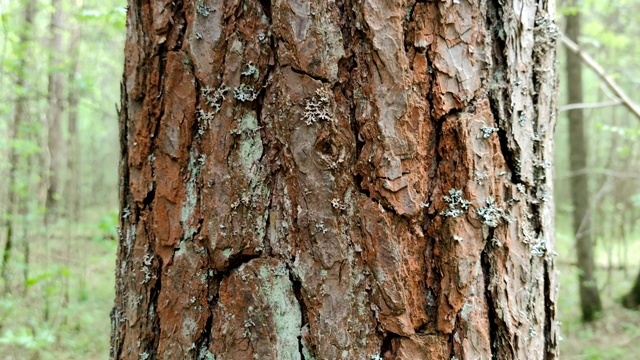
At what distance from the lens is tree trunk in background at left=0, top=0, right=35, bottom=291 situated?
6.13 metres

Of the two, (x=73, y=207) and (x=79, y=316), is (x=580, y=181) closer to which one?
(x=73, y=207)

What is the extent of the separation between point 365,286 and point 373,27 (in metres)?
0.54

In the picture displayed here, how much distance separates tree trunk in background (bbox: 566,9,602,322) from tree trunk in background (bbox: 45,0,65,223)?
26.3 ft

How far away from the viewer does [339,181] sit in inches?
37.7

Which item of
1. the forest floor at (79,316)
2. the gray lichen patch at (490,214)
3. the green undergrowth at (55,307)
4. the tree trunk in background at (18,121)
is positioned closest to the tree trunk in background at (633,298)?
the forest floor at (79,316)

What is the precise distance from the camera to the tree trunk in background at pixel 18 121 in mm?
6129

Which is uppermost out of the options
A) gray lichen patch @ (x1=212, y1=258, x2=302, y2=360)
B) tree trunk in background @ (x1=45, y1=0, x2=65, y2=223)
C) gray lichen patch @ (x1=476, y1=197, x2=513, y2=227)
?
tree trunk in background @ (x1=45, y1=0, x2=65, y2=223)

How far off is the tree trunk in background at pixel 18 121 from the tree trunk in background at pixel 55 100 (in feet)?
1.07

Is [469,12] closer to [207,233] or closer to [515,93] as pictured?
[515,93]

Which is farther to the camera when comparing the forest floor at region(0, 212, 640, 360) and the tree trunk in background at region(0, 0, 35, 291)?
the tree trunk in background at region(0, 0, 35, 291)

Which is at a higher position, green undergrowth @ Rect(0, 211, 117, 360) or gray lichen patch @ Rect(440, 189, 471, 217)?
gray lichen patch @ Rect(440, 189, 471, 217)

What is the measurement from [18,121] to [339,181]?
27.3ft

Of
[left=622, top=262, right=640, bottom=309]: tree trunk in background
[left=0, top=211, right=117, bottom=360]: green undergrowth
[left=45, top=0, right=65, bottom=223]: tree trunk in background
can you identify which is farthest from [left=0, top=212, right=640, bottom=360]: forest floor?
[left=45, top=0, right=65, bottom=223]: tree trunk in background

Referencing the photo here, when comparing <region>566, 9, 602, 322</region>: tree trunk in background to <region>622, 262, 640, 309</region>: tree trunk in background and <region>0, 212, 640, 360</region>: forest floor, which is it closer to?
<region>0, 212, 640, 360</region>: forest floor
